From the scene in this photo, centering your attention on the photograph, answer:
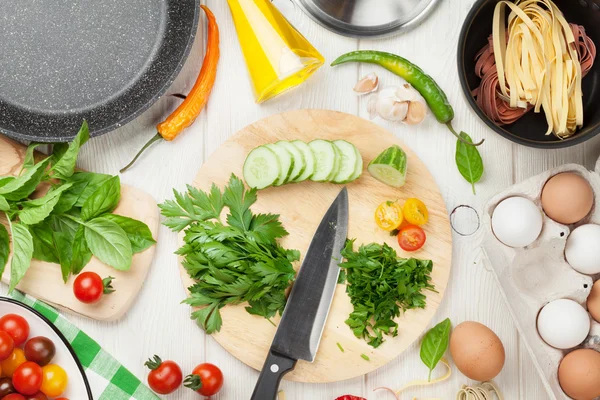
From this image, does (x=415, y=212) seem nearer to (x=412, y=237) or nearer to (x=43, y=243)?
(x=412, y=237)

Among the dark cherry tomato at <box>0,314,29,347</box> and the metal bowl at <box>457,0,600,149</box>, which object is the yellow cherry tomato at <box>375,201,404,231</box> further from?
the dark cherry tomato at <box>0,314,29,347</box>

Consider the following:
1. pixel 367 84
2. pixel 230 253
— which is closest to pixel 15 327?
pixel 230 253

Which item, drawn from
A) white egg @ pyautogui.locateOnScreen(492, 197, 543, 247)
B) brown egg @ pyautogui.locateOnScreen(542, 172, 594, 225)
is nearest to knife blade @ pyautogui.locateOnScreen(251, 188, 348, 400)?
white egg @ pyautogui.locateOnScreen(492, 197, 543, 247)

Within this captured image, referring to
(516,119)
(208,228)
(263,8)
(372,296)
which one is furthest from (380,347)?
(263,8)

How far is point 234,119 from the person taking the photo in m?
1.51

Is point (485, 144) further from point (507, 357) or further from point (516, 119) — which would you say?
point (507, 357)

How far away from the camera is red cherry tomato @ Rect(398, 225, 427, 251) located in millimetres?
1396

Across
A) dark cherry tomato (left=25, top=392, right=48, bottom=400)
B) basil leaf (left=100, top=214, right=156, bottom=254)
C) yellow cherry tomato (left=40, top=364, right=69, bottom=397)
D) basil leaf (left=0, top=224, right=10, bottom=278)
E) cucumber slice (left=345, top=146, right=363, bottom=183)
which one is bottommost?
dark cherry tomato (left=25, top=392, right=48, bottom=400)

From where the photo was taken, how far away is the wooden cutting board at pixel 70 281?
1.42 m

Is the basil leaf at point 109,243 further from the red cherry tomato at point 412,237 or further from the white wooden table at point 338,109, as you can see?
the red cherry tomato at point 412,237

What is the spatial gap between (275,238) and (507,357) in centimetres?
62

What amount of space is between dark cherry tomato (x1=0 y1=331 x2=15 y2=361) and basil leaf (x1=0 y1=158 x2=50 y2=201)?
0.95ft

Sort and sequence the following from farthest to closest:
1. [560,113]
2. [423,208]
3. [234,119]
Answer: [234,119] → [423,208] → [560,113]

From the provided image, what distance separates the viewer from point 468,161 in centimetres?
147
